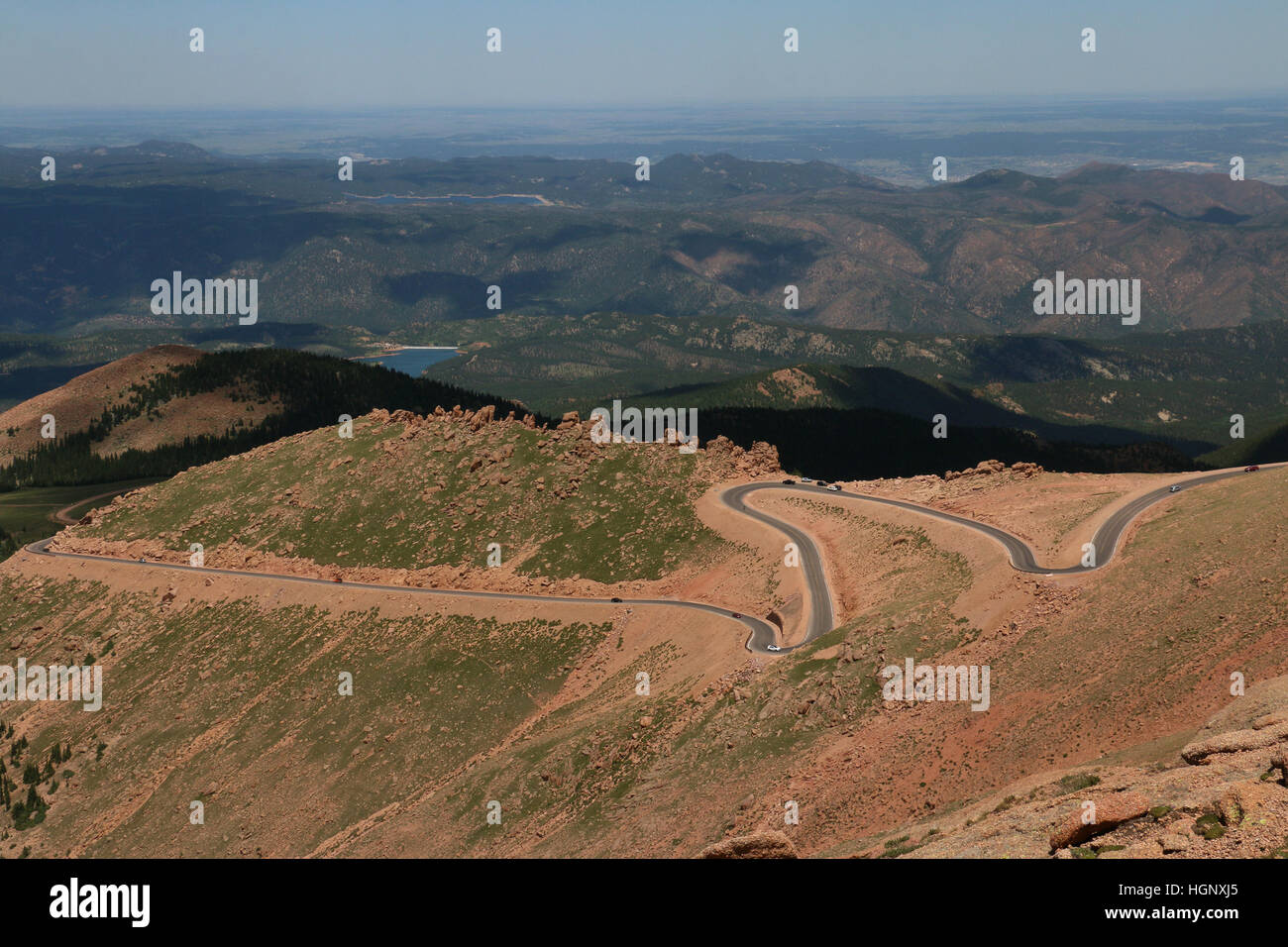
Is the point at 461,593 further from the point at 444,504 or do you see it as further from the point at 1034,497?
the point at 1034,497

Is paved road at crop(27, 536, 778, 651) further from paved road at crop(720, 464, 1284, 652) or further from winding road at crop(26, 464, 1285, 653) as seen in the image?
paved road at crop(720, 464, 1284, 652)

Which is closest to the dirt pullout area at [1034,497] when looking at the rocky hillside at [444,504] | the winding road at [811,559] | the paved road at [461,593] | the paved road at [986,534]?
the paved road at [986,534]

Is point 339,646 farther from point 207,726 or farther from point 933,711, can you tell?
point 933,711

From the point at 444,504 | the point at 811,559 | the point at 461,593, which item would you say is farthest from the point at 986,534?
the point at 444,504

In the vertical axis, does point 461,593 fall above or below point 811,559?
below
